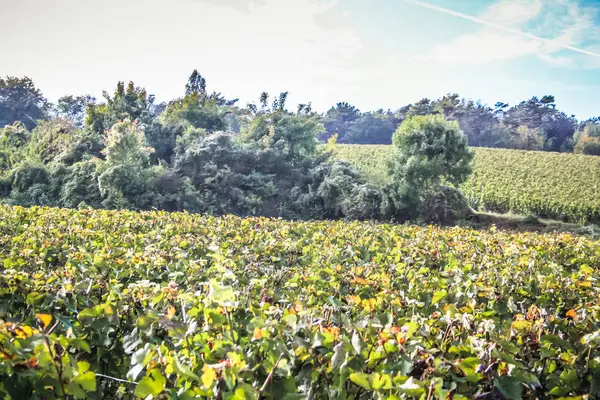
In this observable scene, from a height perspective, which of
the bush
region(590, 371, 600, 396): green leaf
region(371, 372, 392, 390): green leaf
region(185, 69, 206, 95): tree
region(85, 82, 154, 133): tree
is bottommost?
the bush

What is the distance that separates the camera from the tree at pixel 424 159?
18.6m

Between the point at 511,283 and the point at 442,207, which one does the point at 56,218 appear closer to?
the point at 511,283

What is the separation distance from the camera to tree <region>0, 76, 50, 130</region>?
45.0 meters

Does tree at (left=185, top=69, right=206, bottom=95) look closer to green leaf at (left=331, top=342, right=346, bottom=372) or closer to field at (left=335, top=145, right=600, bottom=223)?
field at (left=335, top=145, right=600, bottom=223)

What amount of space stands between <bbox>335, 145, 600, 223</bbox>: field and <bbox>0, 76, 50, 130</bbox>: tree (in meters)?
31.9

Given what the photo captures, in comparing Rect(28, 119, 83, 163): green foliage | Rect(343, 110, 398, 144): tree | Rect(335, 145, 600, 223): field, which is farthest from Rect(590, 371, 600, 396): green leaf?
Rect(343, 110, 398, 144): tree

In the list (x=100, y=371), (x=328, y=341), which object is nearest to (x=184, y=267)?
(x=100, y=371)

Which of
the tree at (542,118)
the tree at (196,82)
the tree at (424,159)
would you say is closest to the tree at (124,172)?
the tree at (424,159)

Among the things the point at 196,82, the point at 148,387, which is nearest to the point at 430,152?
the point at 148,387

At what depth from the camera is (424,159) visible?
61.1ft

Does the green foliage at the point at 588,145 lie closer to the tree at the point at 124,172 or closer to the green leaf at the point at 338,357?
the tree at the point at 124,172

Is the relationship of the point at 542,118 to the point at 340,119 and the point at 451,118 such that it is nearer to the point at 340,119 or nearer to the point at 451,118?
the point at 451,118

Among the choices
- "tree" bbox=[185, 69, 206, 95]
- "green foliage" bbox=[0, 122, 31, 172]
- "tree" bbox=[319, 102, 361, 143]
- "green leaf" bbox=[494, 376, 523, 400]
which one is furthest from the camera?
"tree" bbox=[319, 102, 361, 143]

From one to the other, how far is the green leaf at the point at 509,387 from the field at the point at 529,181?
18.0 m
